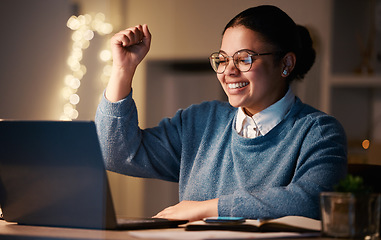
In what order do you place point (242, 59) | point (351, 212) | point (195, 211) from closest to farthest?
point (351, 212)
point (195, 211)
point (242, 59)

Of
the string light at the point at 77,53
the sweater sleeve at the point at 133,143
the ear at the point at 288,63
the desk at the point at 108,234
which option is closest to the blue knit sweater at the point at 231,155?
the sweater sleeve at the point at 133,143

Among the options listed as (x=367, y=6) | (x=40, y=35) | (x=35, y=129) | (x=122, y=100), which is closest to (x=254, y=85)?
(x=122, y=100)

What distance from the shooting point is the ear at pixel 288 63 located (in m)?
1.55

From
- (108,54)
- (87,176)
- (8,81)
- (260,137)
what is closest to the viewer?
(87,176)

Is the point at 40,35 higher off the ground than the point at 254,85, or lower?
higher

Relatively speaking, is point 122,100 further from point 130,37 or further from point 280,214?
point 280,214

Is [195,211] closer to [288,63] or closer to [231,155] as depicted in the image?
[231,155]

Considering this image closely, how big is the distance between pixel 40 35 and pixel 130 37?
7.89 feet

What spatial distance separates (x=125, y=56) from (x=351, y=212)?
841 millimetres

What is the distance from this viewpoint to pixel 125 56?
1.53 m

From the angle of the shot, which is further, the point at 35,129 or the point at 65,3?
the point at 65,3

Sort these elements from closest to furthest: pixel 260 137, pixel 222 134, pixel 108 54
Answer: pixel 260 137
pixel 222 134
pixel 108 54

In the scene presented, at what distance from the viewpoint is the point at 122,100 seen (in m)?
1.48

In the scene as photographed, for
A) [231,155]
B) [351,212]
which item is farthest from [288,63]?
[351,212]
